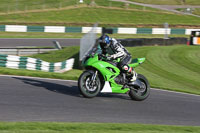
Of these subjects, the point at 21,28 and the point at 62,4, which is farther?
the point at 62,4

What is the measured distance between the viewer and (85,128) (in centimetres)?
690

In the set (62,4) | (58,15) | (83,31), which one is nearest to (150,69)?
(83,31)

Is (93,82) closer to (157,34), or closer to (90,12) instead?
(157,34)

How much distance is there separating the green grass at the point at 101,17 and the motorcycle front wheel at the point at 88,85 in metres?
29.9

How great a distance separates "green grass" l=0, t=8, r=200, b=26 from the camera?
39.3 meters

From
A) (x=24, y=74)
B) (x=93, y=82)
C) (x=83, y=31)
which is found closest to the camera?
(x=93, y=82)

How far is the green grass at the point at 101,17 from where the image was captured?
39.3 m

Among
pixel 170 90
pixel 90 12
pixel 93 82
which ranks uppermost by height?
pixel 90 12

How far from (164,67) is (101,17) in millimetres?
25538

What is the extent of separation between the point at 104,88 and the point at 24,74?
13.7 ft

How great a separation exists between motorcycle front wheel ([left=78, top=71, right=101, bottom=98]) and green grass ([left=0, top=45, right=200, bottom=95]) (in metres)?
3.54

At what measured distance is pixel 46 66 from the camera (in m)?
15.5

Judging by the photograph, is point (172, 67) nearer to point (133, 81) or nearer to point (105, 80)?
point (133, 81)

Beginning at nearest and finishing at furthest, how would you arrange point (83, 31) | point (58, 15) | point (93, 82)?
point (93, 82)
point (83, 31)
point (58, 15)
